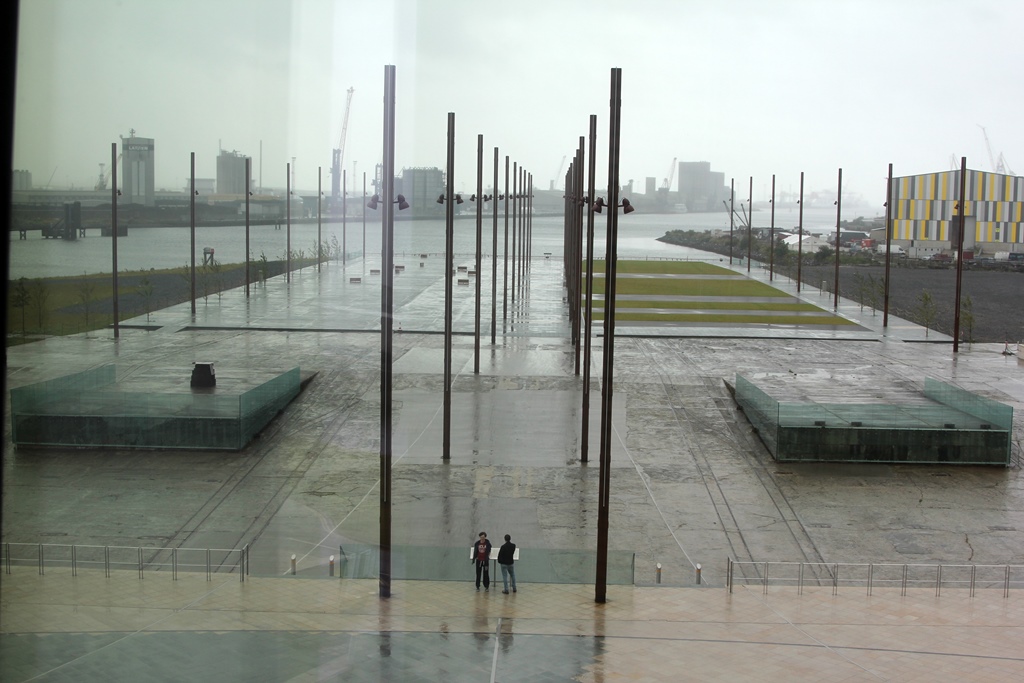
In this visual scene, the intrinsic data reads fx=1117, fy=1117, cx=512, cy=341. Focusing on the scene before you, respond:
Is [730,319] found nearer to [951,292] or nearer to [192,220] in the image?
[951,292]

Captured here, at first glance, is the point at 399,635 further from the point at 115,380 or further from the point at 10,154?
the point at 115,380

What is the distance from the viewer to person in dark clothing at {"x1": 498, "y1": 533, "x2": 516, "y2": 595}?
1211 centimetres

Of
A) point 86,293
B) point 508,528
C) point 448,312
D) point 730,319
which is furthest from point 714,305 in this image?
point 508,528

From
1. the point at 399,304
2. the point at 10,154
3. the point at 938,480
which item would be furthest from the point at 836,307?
the point at 10,154

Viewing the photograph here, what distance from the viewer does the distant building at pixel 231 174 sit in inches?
1669

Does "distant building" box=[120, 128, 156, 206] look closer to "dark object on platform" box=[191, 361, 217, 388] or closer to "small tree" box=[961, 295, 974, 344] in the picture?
"dark object on platform" box=[191, 361, 217, 388]

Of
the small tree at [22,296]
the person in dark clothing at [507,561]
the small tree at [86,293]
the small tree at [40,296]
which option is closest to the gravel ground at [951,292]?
the small tree at [86,293]

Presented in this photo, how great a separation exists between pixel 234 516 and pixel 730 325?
2650 centimetres

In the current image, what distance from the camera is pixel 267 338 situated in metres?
33.6

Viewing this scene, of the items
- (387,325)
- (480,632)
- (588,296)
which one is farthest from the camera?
(588,296)

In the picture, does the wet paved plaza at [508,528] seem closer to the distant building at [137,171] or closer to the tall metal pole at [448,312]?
the tall metal pole at [448,312]

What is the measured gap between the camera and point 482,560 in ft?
40.1

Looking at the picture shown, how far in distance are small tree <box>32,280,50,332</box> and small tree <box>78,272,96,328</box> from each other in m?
5.11

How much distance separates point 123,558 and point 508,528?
507cm
